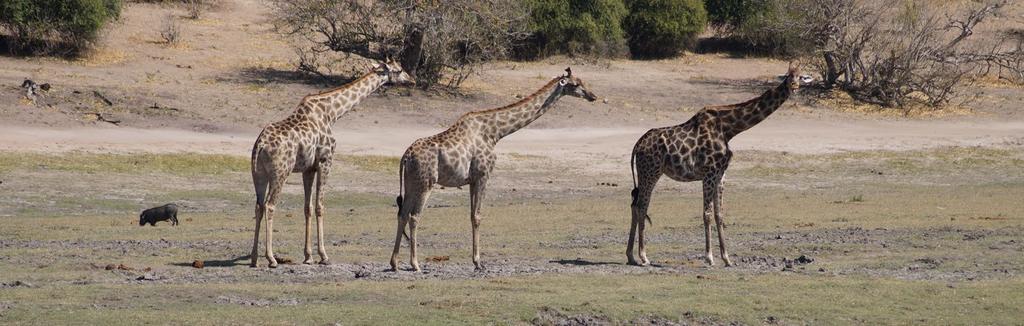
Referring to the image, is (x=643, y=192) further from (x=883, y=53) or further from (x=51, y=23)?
(x=883, y=53)

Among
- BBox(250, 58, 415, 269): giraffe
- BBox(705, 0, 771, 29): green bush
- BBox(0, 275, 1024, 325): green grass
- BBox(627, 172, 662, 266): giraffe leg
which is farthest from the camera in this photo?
BBox(705, 0, 771, 29): green bush

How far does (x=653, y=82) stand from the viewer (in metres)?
38.6

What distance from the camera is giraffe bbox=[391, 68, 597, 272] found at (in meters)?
14.8

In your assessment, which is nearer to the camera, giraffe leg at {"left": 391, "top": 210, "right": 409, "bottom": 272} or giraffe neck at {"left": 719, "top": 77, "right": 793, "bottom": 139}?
giraffe leg at {"left": 391, "top": 210, "right": 409, "bottom": 272}

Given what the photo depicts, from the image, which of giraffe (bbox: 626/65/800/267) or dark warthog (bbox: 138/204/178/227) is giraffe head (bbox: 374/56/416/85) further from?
dark warthog (bbox: 138/204/178/227)

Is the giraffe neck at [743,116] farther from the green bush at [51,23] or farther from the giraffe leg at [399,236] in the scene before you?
the green bush at [51,23]

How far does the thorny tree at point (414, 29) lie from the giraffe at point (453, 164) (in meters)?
19.3

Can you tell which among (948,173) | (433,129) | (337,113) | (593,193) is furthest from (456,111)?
(337,113)

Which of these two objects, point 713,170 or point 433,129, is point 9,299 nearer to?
point 713,170

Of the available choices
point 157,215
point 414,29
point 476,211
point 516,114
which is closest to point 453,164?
point 476,211

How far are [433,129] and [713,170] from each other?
53.5 feet

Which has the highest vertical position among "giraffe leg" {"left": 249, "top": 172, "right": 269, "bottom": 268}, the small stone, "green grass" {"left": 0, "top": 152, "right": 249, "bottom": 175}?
"giraffe leg" {"left": 249, "top": 172, "right": 269, "bottom": 268}

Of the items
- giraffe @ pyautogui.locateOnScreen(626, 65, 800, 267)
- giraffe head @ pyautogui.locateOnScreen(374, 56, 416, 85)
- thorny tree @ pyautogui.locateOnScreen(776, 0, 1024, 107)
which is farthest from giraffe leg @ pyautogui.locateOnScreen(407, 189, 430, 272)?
thorny tree @ pyautogui.locateOnScreen(776, 0, 1024, 107)

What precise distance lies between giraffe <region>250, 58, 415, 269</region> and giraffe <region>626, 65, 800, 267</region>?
321 cm
